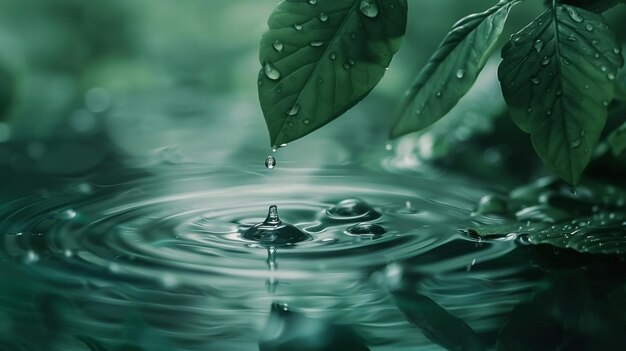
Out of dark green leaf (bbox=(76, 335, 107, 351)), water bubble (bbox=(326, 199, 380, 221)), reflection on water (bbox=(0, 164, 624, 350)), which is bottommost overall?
dark green leaf (bbox=(76, 335, 107, 351))

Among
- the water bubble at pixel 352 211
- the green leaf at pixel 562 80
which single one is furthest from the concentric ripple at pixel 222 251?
the green leaf at pixel 562 80

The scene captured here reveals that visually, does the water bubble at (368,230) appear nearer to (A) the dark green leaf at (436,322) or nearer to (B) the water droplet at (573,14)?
→ (A) the dark green leaf at (436,322)

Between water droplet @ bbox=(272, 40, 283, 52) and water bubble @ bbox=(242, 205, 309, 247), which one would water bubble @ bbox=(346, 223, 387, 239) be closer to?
water bubble @ bbox=(242, 205, 309, 247)

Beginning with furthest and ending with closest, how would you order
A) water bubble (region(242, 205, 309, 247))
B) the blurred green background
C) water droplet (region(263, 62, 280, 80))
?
the blurred green background → water bubble (region(242, 205, 309, 247)) → water droplet (region(263, 62, 280, 80))

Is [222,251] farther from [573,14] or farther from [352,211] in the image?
[573,14]

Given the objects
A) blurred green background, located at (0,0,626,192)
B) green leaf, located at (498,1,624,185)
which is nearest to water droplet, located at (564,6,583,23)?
green leaf, located at (498,1,624,185)

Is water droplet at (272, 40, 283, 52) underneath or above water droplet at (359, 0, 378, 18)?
underneath
